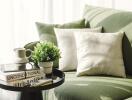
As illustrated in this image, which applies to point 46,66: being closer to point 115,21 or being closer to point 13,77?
point 13,77

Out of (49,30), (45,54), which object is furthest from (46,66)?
(49,30)

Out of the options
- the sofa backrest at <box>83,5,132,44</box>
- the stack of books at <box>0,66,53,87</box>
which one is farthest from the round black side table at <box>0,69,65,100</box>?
the sofa backrest at <box>83,5,132,44</box>

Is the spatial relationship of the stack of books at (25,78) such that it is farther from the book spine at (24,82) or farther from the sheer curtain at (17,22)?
the sheer curtain at (17,22)

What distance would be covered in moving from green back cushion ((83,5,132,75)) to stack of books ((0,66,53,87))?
726mm

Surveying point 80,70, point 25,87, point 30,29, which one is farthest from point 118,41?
point 30,29

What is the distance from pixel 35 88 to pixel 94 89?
1.36 ft

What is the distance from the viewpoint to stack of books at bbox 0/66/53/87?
1.77m

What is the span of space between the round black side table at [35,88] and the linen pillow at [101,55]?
272 millimetres

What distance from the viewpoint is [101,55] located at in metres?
2.19

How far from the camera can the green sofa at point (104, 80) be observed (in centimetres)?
187

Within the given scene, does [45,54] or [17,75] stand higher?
[45,54]

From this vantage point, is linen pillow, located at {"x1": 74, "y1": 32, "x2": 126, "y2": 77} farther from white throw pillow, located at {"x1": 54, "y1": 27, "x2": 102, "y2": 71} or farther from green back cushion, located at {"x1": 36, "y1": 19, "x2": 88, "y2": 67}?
green back cushion, located at {"x1": 36, "y1": 19, "x2": 88, "y2": 67}

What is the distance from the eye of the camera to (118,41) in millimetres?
2236

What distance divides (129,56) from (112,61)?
0.51 ft
